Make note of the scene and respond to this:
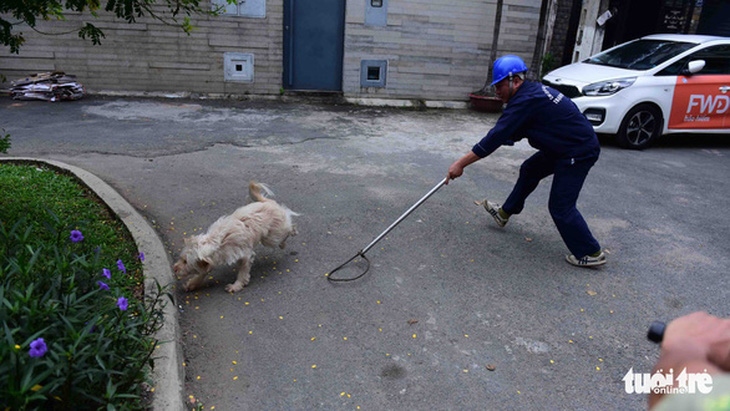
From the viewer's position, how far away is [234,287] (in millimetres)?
4156

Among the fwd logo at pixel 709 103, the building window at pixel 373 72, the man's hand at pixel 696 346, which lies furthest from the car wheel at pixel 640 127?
the man's hand at pixel 696 346

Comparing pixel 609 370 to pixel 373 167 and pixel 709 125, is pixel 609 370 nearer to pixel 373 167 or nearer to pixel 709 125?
pixel 373 167

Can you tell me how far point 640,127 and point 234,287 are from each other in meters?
7.81

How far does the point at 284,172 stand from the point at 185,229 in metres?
2.04

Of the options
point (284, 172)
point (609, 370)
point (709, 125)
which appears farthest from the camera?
point (709, 125)

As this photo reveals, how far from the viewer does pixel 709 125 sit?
30.6 ft

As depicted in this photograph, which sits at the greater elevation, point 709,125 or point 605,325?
point 709,125

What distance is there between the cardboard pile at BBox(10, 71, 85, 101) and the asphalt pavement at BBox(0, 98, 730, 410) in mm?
1419

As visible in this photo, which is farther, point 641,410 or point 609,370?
point 609,370

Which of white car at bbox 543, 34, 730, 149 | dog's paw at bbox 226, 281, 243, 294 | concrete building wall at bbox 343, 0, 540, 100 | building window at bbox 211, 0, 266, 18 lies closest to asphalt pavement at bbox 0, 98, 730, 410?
dog's paw at bbox 226, 281, 243, 294

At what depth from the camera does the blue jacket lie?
4.56m

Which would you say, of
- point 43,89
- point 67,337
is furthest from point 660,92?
point 43,89

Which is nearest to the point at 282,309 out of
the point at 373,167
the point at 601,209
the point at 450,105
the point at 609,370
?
the point at 609,370

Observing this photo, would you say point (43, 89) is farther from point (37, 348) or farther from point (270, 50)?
point (37, 348)
